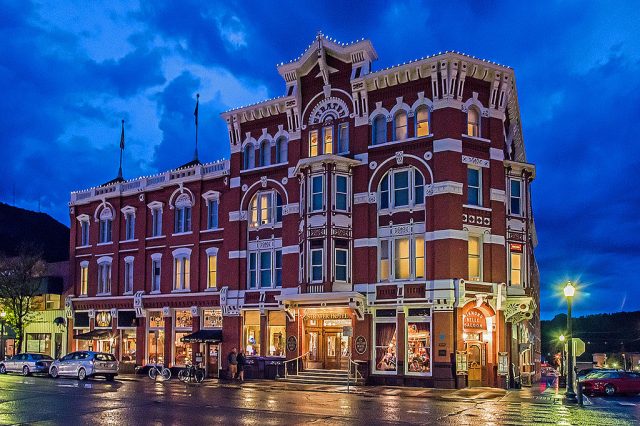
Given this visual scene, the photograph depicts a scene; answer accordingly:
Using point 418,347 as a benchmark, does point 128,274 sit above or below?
above

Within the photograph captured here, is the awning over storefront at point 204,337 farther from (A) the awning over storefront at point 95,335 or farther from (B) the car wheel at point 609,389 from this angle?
(B) the car wheel at point 609,389

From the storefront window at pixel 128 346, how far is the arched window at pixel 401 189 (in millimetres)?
21807

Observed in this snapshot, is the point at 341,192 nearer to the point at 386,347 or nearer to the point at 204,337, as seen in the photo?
the point at 386,347

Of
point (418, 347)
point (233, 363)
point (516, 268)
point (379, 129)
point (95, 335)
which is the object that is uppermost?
point (379, 129)

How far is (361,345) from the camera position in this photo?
3788 cm

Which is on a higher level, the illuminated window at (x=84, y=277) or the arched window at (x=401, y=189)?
the arched window at (x=401, y=189)

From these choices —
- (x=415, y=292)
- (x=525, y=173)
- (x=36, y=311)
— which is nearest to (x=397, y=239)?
(x=415, y=292)

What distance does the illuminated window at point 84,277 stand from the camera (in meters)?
54.0

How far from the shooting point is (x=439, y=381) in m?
34.9

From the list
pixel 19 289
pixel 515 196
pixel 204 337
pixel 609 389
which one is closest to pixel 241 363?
pixel 204 337

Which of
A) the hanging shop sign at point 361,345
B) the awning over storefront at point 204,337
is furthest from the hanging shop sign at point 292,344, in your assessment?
the awning over storefront at point 204,337

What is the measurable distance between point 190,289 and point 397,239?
1583cm

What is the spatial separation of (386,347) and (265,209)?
1180 cm

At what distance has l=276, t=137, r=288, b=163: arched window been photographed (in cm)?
4344
